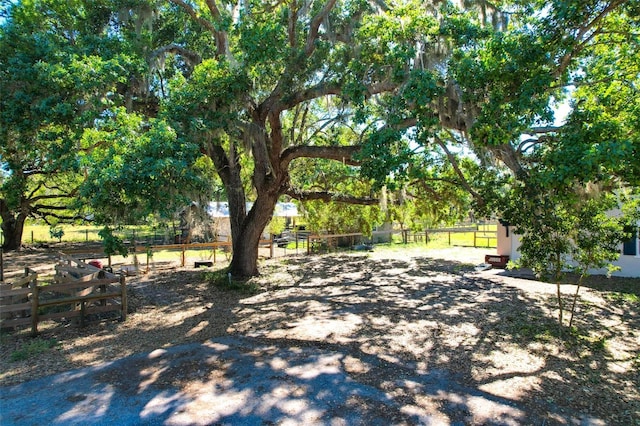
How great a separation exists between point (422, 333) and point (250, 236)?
21.7 ft

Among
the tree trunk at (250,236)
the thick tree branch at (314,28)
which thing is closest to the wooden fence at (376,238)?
the tree trunk at (250,236)

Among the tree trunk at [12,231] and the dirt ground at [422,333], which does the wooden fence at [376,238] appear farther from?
the tree trunk at [12,231]

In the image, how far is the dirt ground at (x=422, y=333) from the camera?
487 centimetres

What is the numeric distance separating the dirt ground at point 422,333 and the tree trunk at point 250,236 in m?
0.75

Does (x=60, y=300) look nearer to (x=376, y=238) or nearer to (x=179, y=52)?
(x=179, y=52)

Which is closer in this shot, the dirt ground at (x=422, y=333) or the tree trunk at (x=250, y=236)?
the dirt ground at (x=422, y=333)

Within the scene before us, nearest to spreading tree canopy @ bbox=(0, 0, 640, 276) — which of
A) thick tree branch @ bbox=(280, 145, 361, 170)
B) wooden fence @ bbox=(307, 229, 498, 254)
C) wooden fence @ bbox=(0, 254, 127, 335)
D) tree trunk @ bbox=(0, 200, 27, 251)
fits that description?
thick tree branch @ bbox=(280, 145, 361, 170)

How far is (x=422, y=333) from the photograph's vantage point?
7.14 metres

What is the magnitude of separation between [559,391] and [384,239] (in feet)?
71.1

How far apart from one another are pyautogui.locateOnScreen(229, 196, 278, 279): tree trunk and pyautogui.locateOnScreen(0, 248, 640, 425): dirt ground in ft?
2.46

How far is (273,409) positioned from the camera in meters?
4.26

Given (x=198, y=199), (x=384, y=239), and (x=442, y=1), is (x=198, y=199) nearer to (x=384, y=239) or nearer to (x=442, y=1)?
(x=442, y=1)

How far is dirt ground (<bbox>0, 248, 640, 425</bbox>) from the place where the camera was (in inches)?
192

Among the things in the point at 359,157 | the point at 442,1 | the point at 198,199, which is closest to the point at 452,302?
the point at 359,157
